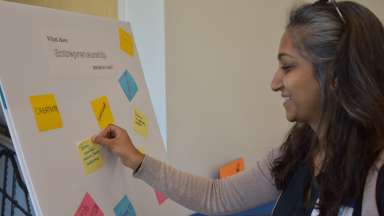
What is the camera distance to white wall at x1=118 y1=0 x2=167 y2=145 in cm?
200

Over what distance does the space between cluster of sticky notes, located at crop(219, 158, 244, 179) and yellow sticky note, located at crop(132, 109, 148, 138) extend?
3.05ft

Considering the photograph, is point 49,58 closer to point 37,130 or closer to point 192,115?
point 37,130

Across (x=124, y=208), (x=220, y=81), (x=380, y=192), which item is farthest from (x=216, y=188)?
(x=220, y=81)

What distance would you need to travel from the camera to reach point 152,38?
2025mm

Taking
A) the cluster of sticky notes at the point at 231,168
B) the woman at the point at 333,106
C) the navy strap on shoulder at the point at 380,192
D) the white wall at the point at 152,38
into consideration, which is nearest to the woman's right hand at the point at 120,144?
the woman at the point at 333,106

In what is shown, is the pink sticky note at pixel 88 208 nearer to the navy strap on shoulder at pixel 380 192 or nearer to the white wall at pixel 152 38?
the navy strap on shoulder at pixel 380 192

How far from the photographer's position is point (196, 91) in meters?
2.20

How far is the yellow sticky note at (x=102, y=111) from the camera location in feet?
3.97

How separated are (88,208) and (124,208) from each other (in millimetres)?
185

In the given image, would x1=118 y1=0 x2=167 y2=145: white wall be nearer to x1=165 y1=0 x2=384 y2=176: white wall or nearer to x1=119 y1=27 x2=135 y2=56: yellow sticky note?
x1=165 y1=0 x2=384 y2=176: white wall

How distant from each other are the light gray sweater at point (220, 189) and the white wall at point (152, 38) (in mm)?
680

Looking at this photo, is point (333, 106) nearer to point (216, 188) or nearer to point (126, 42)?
point (216, 188)

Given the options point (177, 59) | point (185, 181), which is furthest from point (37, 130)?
point (177, 59)

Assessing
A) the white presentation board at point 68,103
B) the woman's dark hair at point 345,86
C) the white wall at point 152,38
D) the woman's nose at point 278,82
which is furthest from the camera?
the white wall at point 152,38
